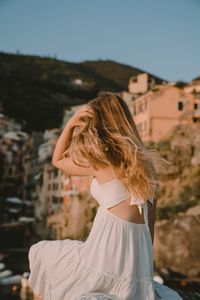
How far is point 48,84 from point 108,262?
51.0 feet

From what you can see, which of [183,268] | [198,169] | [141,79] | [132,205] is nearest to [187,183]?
[198,169]

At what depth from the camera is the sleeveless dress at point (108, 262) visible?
0.97 m

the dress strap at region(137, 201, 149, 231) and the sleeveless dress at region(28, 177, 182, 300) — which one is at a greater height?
the dress strap at region(137, 201, 149, 231)

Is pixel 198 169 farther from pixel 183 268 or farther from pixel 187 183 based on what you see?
pixel 183 268

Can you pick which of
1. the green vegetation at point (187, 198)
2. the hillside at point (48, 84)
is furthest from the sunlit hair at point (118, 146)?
the hillside at point (48, 84)

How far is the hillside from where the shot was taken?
49.9ft

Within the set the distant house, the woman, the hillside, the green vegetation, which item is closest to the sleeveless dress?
the woman

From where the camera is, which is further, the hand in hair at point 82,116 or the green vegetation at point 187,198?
the green vegetation at point 187,198

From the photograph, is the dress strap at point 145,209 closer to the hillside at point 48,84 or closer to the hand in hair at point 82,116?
the hand in hair at point 82,116

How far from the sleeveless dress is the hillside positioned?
1369cm

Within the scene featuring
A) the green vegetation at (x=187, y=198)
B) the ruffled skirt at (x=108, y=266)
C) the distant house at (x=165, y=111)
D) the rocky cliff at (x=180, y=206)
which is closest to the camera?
the ruffled skirt at (x=108, y=266)

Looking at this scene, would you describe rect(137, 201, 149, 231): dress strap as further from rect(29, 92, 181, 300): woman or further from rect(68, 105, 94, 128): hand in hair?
rect(68, 105, 94, 128): hand in hair

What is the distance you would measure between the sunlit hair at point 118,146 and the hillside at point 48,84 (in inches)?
537

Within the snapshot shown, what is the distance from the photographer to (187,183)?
36.2 ft
